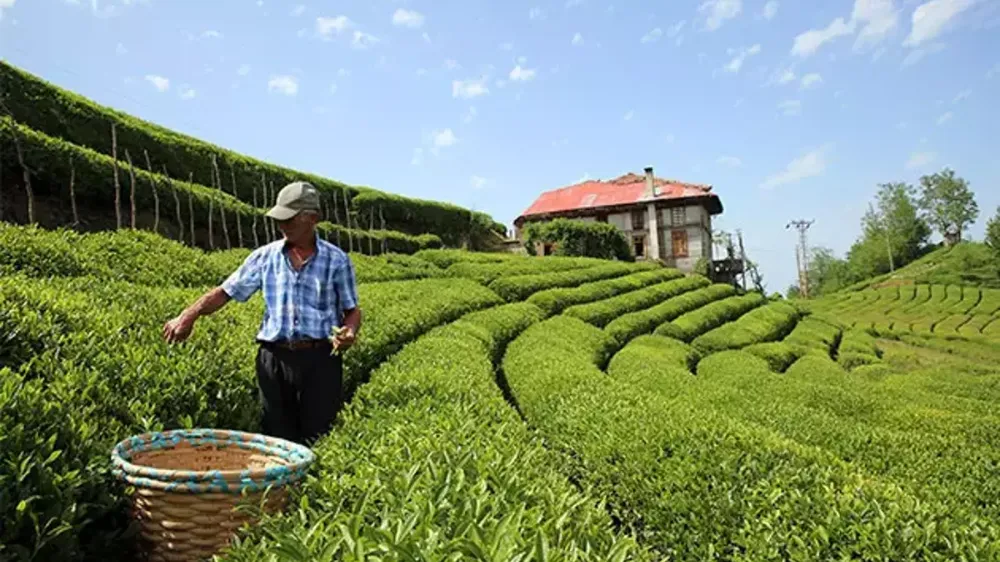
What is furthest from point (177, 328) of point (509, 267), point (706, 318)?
point (706, 318)

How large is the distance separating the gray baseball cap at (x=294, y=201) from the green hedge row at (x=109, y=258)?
189 inches

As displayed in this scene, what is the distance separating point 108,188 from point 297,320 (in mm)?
15432

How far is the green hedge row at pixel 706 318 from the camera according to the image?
20.4 m

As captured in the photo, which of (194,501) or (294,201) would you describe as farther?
(294,201)

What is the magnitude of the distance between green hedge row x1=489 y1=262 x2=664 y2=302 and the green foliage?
6.80 m

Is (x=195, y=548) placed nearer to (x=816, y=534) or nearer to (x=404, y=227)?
(x=816, y=534)

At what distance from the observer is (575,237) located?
127ft

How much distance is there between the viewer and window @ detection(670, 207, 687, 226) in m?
42.7

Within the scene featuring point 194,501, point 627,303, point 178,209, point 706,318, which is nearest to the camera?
point 194,501

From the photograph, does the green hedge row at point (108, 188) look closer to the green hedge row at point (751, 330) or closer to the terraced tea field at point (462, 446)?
the terraced tea field at point (462, 446)

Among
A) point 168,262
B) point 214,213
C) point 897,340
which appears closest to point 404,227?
point 214,213

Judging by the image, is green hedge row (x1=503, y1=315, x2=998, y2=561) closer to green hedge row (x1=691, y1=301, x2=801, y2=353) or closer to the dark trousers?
the dark trousers

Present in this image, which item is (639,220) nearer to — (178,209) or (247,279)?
(178,209)

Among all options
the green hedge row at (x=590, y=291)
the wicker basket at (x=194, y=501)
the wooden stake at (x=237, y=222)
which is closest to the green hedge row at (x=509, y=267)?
the green hedge row at (x=590, y=291)
